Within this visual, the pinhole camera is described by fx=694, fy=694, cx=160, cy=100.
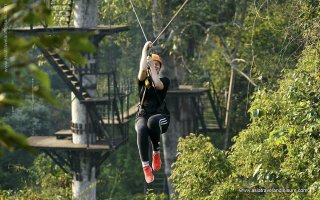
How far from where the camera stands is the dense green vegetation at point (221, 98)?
1812mm

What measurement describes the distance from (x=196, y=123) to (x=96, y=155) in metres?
4.24

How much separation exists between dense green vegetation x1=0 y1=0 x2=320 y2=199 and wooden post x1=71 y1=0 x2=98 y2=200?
45.7 inches

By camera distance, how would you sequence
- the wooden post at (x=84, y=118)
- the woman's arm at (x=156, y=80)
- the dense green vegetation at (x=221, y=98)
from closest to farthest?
the dense green vegetation at (x=221, y=98) < the woman's arm at (x=156, y=80) < the wooden post at (x=84, y=118)

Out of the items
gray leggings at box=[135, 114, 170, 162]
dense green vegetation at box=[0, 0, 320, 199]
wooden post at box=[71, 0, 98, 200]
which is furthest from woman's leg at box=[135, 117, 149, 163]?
wooden post at box=[71, 0, 98, 200]

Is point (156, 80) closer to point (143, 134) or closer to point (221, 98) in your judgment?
point (143, 134)

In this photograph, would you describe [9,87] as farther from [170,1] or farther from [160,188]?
[160,188]

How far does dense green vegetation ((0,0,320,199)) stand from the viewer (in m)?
1.81

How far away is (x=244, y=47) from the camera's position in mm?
23172

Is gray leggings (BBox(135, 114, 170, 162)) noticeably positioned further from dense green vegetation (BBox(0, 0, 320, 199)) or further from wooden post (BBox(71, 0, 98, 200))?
wooden post (BBox(71, 0, 98, 200))

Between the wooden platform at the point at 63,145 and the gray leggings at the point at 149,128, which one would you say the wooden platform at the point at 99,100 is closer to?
the wooden platform at the point at 63,145

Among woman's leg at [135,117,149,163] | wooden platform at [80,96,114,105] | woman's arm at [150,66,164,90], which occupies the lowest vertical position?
wooden platform at [80,96,114,105]

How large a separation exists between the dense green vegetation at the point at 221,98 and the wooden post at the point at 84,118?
1.16 metres

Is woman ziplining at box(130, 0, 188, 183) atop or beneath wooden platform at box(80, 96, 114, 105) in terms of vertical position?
atop

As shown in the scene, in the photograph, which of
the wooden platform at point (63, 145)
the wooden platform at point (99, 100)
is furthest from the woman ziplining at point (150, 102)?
the wooden platform at point (63, 145)
